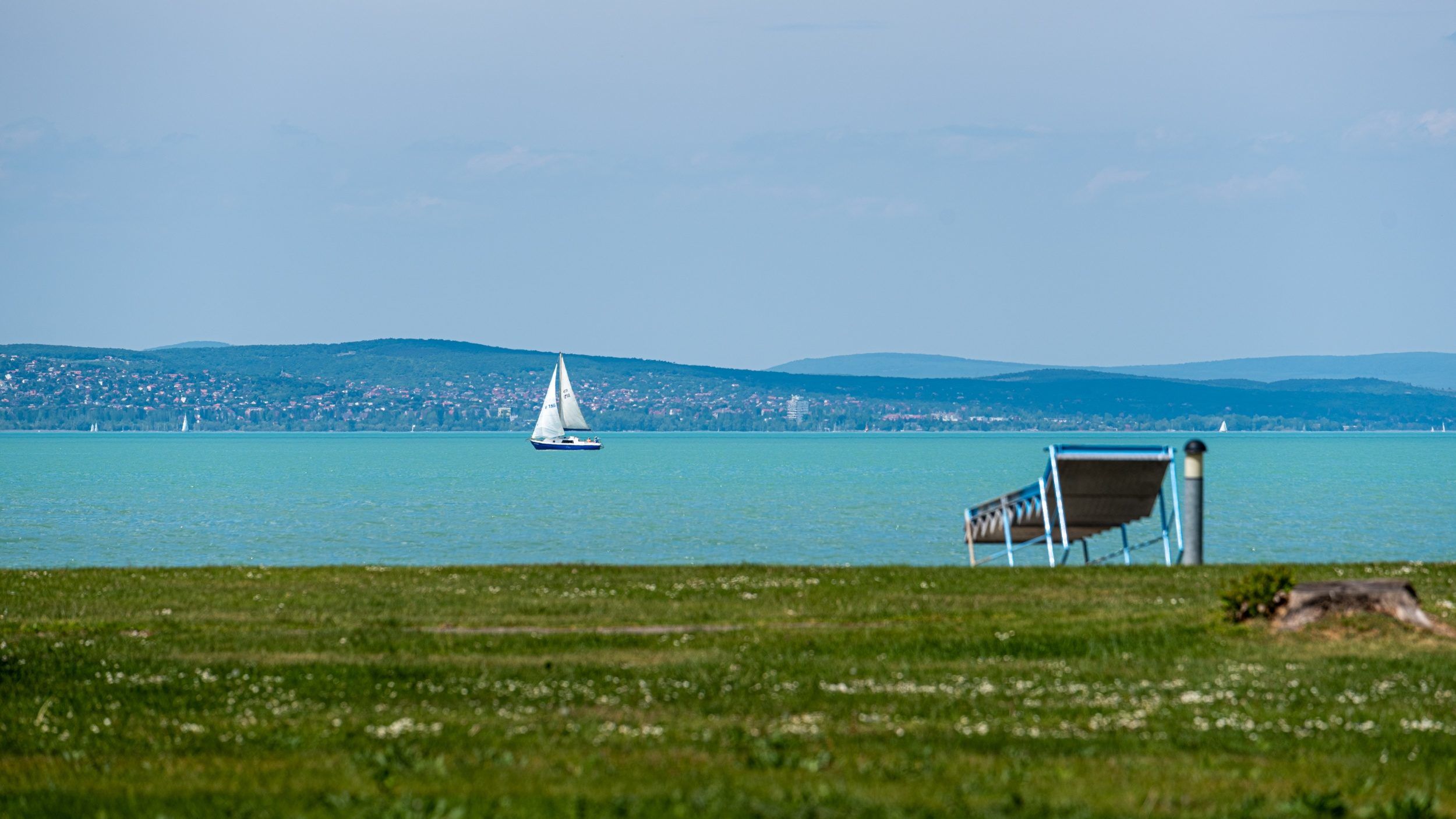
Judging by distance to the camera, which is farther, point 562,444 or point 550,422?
point 550,422

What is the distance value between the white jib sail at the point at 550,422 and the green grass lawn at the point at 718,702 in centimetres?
15717

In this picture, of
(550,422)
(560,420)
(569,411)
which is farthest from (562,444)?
(569,411)

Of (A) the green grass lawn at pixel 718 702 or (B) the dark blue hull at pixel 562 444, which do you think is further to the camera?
(B) the dark blue hull at pixel 562 444

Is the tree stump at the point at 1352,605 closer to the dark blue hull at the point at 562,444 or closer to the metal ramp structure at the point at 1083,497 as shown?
the metal ramp structure at the point at 1083,497

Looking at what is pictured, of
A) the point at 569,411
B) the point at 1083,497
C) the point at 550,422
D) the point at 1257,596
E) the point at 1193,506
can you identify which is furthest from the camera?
the point at 550,422

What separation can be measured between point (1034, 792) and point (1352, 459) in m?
175

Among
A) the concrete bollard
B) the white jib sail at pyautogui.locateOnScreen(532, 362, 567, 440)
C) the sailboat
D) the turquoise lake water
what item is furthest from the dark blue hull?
the concrete bollard

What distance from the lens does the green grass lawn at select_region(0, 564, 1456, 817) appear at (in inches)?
379

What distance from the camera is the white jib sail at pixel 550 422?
178625 millimetres

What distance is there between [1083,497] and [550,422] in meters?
156

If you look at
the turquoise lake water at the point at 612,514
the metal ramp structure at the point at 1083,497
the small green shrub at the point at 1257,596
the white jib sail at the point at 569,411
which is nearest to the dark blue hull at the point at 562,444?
the white jib sail at the point at 569,411

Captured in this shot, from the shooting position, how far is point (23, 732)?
12.1 meters

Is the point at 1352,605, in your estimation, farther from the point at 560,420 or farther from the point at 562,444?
the point at 562,444

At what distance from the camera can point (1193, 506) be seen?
24.5 m
